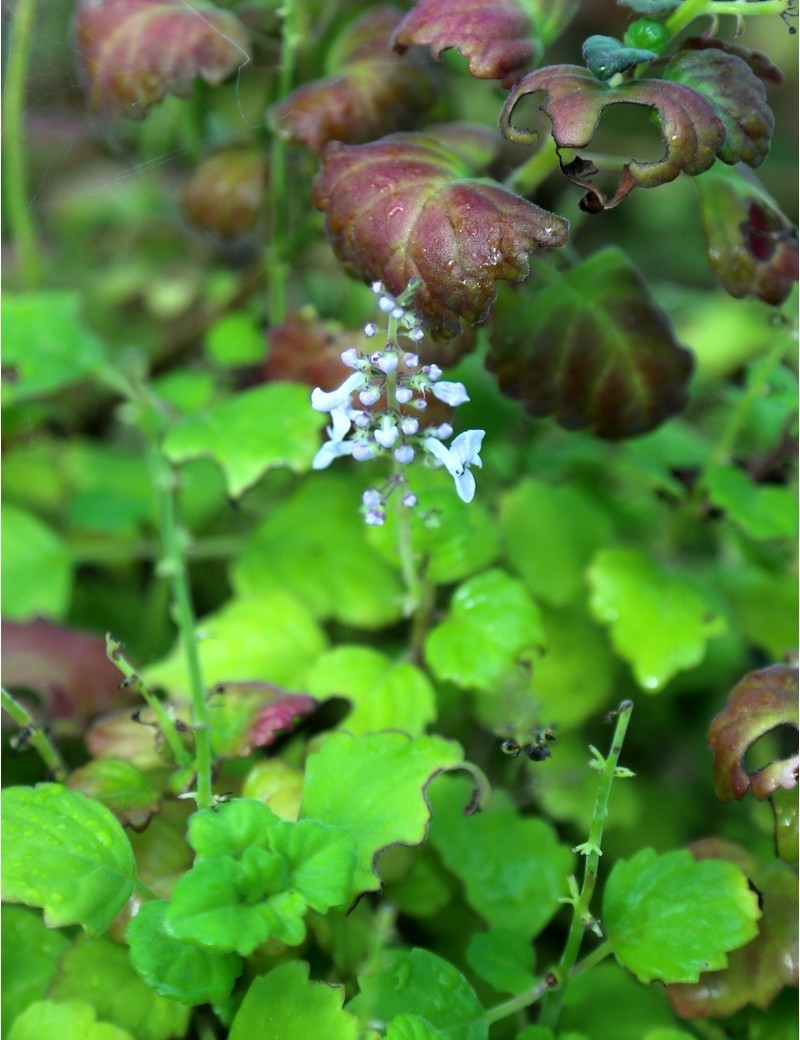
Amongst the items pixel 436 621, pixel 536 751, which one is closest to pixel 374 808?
pixel 536 751

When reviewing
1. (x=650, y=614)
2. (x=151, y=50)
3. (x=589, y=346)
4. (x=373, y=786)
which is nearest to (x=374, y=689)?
(x=373, y=786)

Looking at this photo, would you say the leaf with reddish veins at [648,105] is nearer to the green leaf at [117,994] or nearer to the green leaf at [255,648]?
the green leaf at [255,648]

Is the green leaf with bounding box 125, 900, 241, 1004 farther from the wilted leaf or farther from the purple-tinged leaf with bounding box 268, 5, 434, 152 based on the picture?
the purple-tinged leaf with bounding box 268, 5, 434, 152

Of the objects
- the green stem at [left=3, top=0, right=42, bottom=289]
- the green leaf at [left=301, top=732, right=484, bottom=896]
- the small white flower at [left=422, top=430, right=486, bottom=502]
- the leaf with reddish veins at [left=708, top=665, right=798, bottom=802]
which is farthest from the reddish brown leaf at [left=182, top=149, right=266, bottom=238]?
the leaf with reddish veins at [left=708, top=665, right=798, bottom=802]

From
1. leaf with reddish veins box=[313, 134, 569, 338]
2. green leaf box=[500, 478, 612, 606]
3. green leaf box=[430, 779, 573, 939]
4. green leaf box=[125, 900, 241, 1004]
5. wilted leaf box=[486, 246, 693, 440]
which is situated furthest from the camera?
green leaf box=[500, 478, 612, 606]

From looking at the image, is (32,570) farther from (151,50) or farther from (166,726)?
(151,50)

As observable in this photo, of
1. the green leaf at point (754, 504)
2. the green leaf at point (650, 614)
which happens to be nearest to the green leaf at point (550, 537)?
the green leaf at point (650, 614)
